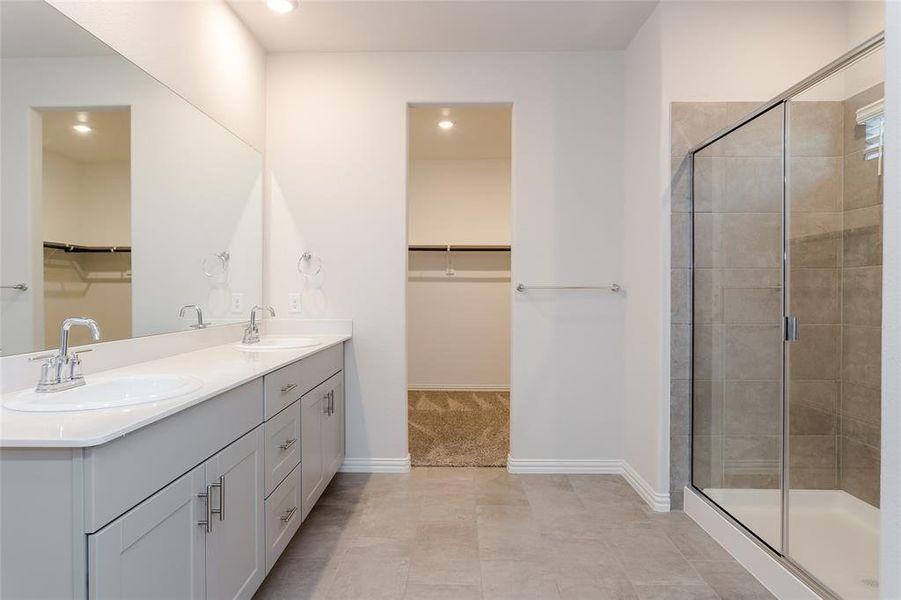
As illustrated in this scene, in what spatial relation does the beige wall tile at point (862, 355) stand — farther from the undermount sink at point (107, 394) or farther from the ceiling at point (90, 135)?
the ceiling at point (90, 135)

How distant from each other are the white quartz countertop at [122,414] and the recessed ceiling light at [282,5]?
5.69ft

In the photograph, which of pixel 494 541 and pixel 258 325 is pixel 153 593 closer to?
pixel 494 541

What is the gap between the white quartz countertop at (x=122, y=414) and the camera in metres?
0.86

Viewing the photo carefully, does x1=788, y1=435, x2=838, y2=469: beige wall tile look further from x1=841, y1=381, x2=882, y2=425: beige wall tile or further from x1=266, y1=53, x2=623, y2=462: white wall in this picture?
x1=266, y1=53, x2=623, y2=462: white wall

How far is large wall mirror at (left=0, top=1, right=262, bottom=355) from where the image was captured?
4.17ft

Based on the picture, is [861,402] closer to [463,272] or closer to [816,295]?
[816,295]

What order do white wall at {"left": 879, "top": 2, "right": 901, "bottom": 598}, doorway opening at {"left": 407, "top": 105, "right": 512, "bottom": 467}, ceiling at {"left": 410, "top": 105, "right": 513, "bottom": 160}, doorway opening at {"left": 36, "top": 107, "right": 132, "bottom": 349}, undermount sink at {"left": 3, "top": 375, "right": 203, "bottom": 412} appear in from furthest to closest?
doorway opening at {"left": 407, "top": 105, "right": 512, "bottom": 467}, ceiling at {"left": 410, "top": 105, "right": 513, "bottom": 160}, doorway opening at {"left": 36, "top": 107, "right": 132, "bottom": 349}, undermount sink at {"left": 3, "top": 375, "right": 203, "bottom": 412}, white wall at {"left": 879, "top": 2, "right": 901, "bottom": 598}

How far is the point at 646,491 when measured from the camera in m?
2.45

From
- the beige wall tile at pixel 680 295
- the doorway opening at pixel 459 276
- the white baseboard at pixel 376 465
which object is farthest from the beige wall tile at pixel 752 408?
the doorway opening at pixel 459 276

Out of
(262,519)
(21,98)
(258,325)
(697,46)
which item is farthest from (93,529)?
(697,46)

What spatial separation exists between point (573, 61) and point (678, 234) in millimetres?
1267

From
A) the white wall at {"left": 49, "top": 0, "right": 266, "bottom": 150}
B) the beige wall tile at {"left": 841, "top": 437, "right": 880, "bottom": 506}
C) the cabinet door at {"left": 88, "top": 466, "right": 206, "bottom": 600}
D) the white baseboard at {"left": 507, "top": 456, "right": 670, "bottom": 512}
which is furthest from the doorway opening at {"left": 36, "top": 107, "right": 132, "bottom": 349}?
the beige wall tile at {"left": 841, "top": 437, "right": 880, "bottom": 506}

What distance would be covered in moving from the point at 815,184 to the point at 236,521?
247 cm

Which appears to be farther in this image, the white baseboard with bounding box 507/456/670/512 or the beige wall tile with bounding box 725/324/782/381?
the white baseboard with bounding box 507/456/670/512
